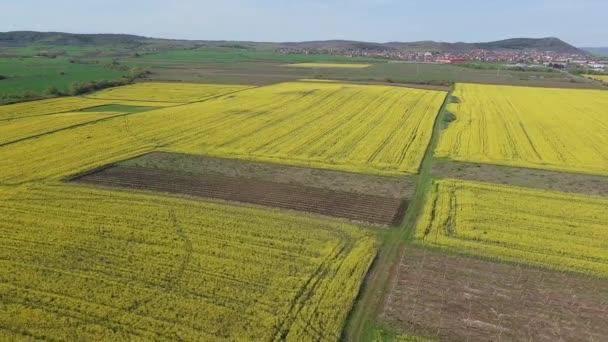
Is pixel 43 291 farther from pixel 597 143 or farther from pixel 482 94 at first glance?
Answer: pixel 482 94

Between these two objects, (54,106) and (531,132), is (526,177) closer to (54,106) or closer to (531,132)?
(531,132)

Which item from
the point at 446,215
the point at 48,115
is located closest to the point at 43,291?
the point at 446,215

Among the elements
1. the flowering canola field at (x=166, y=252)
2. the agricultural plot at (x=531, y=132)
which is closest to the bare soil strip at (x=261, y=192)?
the flowering canola field at (x=166, y=252)

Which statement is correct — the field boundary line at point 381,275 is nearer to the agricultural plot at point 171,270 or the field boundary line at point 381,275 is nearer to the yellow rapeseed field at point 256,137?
the agricultural plot at point 171,270

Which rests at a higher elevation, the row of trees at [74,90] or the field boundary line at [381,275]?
the row of trees at [74,90]

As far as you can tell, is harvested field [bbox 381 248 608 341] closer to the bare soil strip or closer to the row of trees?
the bare soil strip

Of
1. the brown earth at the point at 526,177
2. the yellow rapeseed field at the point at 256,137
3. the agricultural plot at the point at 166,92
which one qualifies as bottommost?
the brown earth at the point at 526,177
